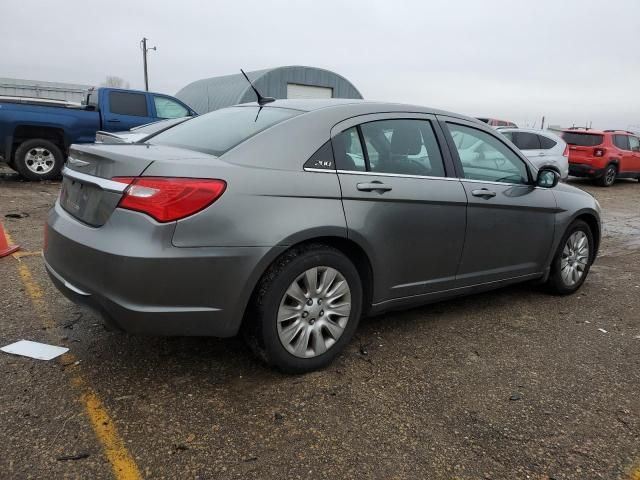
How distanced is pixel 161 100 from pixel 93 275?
971 cm

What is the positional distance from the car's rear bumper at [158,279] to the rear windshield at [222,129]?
24.8 inches

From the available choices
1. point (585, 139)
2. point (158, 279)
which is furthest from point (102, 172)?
point (585, 139)

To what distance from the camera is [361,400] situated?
282 cm

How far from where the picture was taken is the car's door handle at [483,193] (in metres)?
3.72

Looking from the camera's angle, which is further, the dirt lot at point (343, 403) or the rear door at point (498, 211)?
the rear door at point (498, 211)

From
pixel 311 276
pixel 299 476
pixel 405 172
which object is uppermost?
pixel 405 172

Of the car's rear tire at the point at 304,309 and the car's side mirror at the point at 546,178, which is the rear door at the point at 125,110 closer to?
the car's side mirror at the point at 546,178

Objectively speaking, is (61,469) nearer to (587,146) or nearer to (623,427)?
(623,427)

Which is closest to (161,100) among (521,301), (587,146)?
(521,301)

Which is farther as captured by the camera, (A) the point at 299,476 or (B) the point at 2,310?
(B) the point at 2,310

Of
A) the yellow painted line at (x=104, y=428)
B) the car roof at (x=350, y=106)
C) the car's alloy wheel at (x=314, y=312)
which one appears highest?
the car roof at (x=350, y=106)

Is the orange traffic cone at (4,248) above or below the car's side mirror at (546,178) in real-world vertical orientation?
below

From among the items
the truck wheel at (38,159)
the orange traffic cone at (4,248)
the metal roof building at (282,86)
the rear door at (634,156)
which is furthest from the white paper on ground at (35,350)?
the metal roof building at (282,86)

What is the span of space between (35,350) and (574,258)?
167 inches
